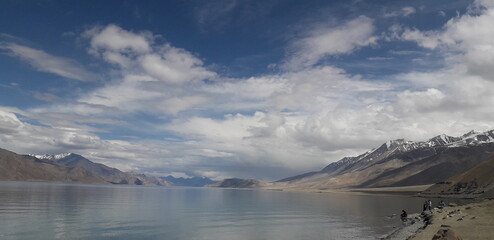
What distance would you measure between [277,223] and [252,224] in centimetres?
665

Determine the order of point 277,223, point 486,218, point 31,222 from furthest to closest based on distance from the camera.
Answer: point 277,223 → point 31,222 → point 486,218

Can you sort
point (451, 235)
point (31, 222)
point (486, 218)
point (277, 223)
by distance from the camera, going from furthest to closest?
point (277, 223) → point (31, 222) → point (486, 218) → point (451, 235)

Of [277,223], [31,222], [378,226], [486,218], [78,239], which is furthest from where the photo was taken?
[277,223]

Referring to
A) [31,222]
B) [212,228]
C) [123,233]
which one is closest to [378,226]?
[212,228]

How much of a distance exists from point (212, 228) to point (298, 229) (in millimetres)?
18729

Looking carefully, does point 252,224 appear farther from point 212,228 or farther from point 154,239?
point 154,239

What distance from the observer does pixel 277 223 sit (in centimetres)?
8894

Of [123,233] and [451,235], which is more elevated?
[451,235]

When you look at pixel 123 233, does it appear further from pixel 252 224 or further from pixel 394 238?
pixel 394 238

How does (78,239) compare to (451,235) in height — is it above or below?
below

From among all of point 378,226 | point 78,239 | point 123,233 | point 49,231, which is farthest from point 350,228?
point 49,231

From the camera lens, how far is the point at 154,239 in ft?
203

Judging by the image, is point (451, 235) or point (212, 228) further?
point (212, 228)

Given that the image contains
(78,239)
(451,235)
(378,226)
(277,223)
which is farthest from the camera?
(277,223)
